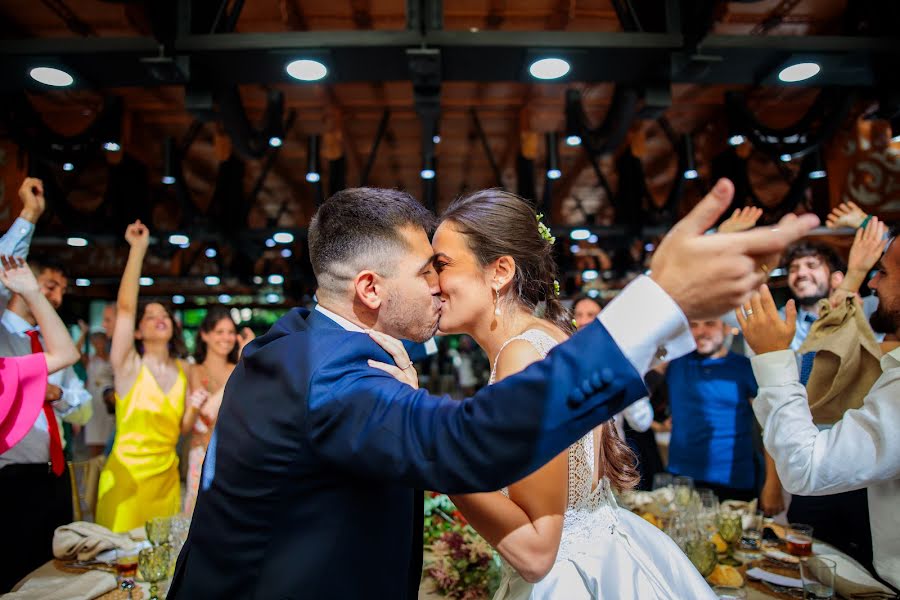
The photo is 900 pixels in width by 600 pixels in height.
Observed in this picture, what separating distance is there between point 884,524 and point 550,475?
1179 millimetres

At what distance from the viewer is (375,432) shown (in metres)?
0.87

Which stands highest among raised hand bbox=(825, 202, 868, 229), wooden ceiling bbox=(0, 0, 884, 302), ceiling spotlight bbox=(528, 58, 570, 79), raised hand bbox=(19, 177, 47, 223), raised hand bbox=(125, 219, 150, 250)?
wooden ceiling bbox=(0, 0, 884, 302)

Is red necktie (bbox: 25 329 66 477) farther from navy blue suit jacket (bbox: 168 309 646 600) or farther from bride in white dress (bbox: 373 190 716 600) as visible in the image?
bride in white dress (bbox: 373 190 716 600)

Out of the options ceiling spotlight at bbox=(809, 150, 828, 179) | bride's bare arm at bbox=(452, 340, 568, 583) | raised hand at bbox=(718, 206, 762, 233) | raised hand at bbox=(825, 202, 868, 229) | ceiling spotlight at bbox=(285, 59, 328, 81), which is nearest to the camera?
raised hand at bbox=(718, 206, 762, 233)

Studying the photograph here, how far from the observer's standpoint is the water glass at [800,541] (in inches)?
83.4

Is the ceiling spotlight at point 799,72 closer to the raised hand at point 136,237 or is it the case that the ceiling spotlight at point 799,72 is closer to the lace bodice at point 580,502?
the lace bodice at point 580,502

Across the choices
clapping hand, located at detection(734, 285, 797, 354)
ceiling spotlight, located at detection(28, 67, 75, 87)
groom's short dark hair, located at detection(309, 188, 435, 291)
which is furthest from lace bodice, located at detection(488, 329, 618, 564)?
ceiling spotlight, located at detection(28, 67, 75, 87)

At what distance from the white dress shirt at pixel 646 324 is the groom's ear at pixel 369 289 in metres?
0.54

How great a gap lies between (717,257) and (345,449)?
1.88 ft

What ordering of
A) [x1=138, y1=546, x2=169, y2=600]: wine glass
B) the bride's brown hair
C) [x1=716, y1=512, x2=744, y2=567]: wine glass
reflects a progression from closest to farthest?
the bride's brown hair
[x1=138, y1=546, x2=169, y2=600]: wine glass
[x1=716, y1=512, x2=744, y2=567]: wine glass

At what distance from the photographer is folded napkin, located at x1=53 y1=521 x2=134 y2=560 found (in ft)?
7.22

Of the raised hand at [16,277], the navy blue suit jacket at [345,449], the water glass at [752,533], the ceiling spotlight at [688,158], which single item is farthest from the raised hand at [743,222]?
the ceiling spotlight at [688,158]

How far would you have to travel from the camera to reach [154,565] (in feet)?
5.98

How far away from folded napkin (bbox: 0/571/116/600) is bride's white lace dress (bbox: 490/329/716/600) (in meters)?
1.28
